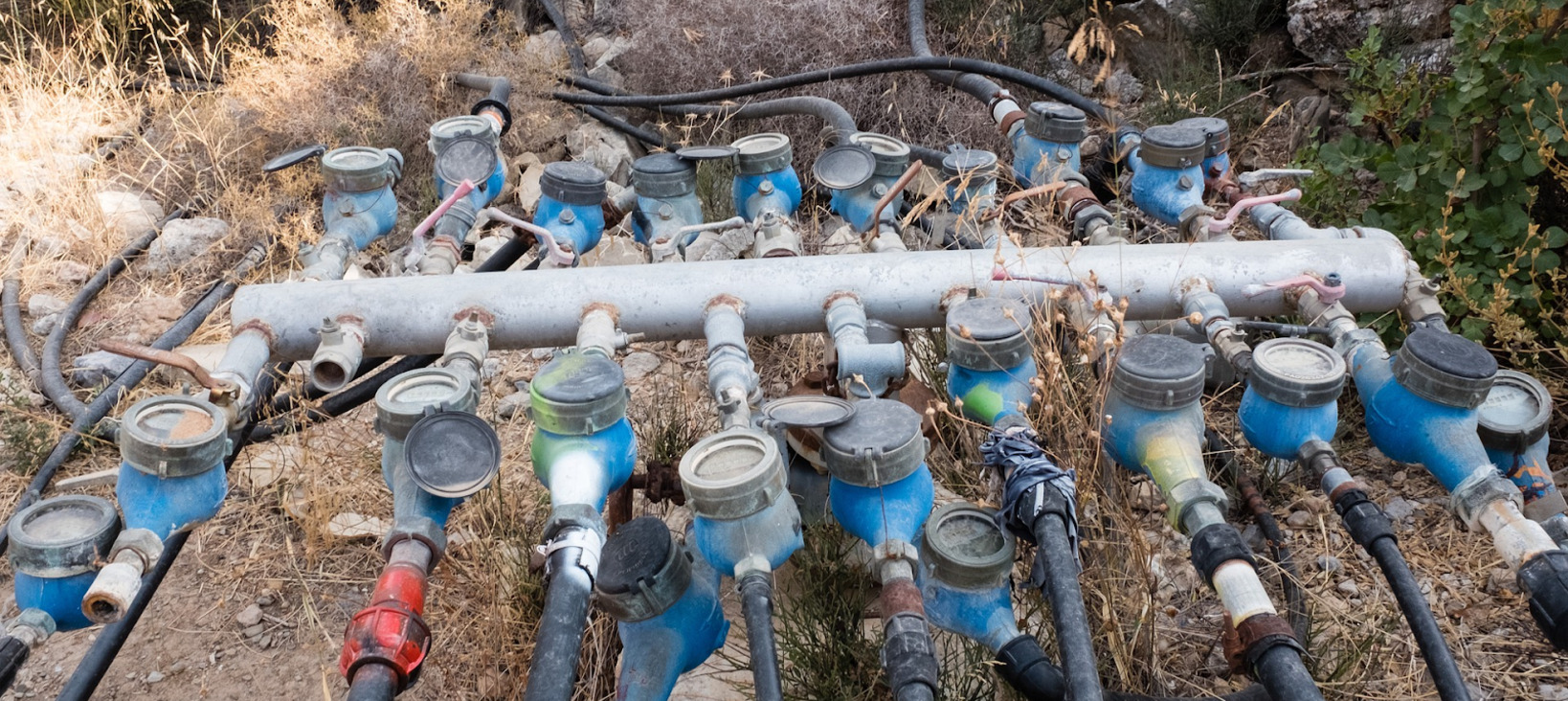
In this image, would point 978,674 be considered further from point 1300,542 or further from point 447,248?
point 447,248

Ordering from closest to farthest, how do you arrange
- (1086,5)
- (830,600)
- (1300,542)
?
(830,600) → (1300,542) → (1086,5)

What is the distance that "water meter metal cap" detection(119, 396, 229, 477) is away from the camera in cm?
152

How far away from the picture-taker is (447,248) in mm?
2426

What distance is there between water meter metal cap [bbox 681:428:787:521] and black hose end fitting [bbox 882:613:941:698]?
231mm

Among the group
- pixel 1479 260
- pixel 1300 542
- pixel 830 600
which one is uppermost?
pixel 1479 260

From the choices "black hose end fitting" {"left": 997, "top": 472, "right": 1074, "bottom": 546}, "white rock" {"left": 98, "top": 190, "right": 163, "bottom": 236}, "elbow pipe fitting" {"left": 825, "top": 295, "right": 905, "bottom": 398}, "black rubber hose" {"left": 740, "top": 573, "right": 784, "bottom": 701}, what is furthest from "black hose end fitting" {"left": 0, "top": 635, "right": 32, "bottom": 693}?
"white rock" {"left": 98, "top": 190, "right": 163, "bottom": 236}

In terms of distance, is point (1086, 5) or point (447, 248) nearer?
point (447, 248)

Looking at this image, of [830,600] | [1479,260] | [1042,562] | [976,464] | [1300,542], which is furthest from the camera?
[1479,260]

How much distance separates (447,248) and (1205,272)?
A: 1.53 meters

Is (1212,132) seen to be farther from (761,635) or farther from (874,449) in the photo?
(761,635)

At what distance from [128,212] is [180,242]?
429 millimetres

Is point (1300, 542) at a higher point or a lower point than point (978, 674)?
lower

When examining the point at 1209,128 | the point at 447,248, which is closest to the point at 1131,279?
the point at 1209,128

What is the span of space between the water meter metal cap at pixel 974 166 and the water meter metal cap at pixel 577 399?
1204mm
